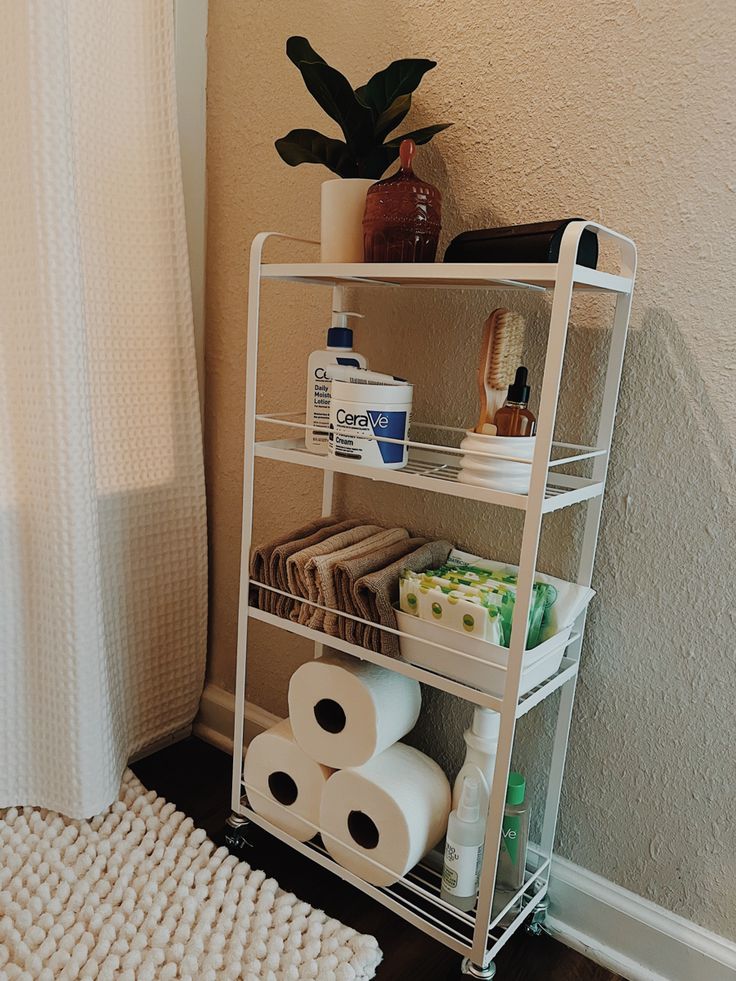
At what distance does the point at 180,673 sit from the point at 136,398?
0.55m

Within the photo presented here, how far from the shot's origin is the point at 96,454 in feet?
4.18

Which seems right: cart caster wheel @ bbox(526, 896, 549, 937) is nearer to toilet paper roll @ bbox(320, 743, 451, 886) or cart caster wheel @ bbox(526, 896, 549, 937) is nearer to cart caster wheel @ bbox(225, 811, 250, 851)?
toilet paper roll @ bbox(320, 743, 451, 886)

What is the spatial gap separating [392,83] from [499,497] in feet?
1.82

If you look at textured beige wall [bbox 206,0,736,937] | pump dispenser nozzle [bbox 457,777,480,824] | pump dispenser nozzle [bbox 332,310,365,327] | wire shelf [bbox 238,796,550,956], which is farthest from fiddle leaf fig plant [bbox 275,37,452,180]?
wire shelf [bbox 238,796,550,956]

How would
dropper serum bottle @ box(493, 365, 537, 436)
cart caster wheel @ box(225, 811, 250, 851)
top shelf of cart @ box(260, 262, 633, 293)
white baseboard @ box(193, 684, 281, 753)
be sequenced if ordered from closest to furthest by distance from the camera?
1. top shelf of cart @ box(260, 262, 633, 293)
2. dropper serum bottle @ box(493, 365, 537, 436)
3. cart caster wheel @ box(225, 811, 250, 851)
4. white baseboard @ box(193, 684, 281, 753)

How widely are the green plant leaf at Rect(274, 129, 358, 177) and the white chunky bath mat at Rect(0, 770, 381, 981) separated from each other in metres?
1.04

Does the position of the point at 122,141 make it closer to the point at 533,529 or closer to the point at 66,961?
the point at 533,529

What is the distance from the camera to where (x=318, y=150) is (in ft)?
3.40

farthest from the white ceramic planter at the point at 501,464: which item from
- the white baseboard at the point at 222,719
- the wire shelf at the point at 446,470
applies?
the white baseboard at the point at 222,719

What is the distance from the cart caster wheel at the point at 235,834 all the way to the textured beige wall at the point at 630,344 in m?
0.34

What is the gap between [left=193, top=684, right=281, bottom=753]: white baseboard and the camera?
1.51 metres

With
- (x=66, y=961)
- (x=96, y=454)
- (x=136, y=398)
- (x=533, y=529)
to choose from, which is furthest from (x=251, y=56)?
(x=66, y=961)

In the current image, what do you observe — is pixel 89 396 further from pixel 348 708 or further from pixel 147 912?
pixel 147 912

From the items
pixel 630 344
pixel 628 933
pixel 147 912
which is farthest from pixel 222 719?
pixel 630 344
